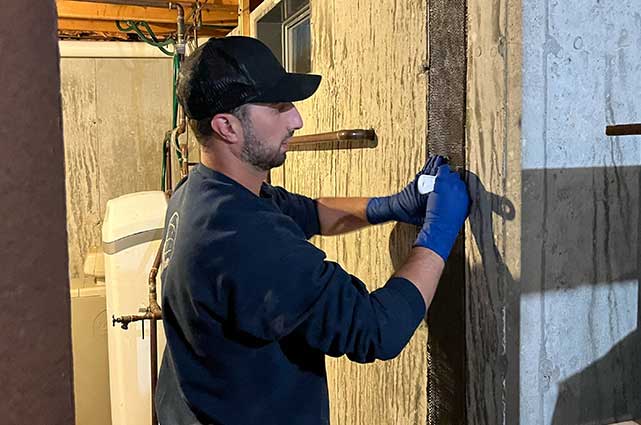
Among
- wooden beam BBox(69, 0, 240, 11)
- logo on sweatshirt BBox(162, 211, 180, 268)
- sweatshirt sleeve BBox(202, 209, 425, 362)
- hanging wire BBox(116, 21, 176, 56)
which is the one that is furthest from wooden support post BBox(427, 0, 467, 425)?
hanging wire BBox(116, 21, 176, 56)

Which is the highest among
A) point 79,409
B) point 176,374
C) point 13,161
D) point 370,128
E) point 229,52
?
point 229,52

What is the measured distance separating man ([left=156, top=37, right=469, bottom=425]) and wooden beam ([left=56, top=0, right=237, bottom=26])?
2.10m

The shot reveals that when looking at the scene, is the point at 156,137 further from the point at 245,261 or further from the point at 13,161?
the point at 13,161

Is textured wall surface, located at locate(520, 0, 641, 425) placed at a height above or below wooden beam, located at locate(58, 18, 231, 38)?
below

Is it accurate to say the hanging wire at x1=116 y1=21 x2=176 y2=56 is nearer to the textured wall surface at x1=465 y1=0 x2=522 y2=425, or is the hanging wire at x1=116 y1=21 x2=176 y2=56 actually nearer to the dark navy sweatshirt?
the dark navy sweatshirt

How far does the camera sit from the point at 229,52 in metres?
1.31

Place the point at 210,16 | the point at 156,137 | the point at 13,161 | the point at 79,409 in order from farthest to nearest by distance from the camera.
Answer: the point at 156,137 → the point at 210,16 → the point at 79,409 → the point at 13,161

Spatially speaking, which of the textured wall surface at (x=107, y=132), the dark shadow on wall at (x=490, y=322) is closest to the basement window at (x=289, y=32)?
the textured wall surface at (x=107, y=132)

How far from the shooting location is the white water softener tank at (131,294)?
2844 millimetres

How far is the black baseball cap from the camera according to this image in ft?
4.24

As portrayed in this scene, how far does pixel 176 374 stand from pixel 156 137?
2.89 m

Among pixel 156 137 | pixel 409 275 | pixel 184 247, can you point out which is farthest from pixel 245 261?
pixel 156 137

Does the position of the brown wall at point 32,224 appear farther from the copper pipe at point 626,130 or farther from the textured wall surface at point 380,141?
the textured wall surface at point 380,141

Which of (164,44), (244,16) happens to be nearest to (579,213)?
(244,16)
